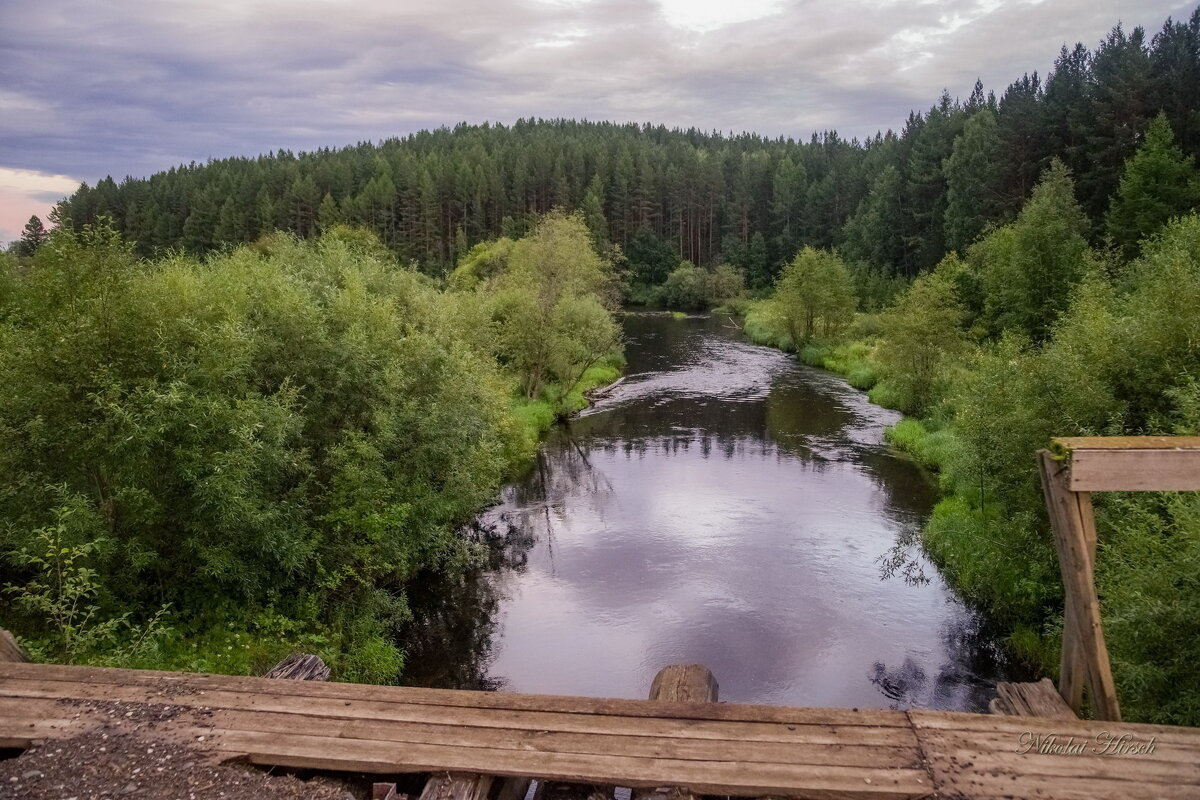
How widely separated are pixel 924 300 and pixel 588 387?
19087 mm

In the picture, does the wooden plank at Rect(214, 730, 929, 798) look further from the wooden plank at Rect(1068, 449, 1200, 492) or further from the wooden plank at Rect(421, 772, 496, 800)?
the wooden plank at Rect(1068, 449, 1200, 492)

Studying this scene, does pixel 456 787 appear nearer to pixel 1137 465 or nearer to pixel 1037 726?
pixel 1037 726

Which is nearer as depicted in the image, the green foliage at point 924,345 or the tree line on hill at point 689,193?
the green foliage at point 924,345

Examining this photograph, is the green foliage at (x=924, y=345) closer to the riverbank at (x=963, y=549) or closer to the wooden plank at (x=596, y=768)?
the riverbank at (x=963, y=549)

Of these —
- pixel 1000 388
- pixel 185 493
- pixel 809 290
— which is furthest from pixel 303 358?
pixel 809 290

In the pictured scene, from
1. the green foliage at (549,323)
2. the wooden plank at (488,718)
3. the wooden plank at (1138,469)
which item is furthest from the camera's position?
the green foliage at (549,323)

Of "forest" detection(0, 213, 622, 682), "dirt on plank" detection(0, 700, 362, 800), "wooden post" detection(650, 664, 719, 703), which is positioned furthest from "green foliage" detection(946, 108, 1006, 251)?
"dirt on plank" detection(0, 700, 362, 800)

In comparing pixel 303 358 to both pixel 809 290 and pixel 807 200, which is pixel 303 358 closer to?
pixel 809 290

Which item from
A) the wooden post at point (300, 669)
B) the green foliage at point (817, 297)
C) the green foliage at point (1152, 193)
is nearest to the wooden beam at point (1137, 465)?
the wooden post at point (300, 669)

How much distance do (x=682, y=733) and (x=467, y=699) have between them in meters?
2.14

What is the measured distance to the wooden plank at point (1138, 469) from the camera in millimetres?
7152

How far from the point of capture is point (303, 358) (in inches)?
668

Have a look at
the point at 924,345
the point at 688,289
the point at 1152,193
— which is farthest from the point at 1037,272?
the point at 688,289

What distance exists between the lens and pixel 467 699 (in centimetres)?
755
